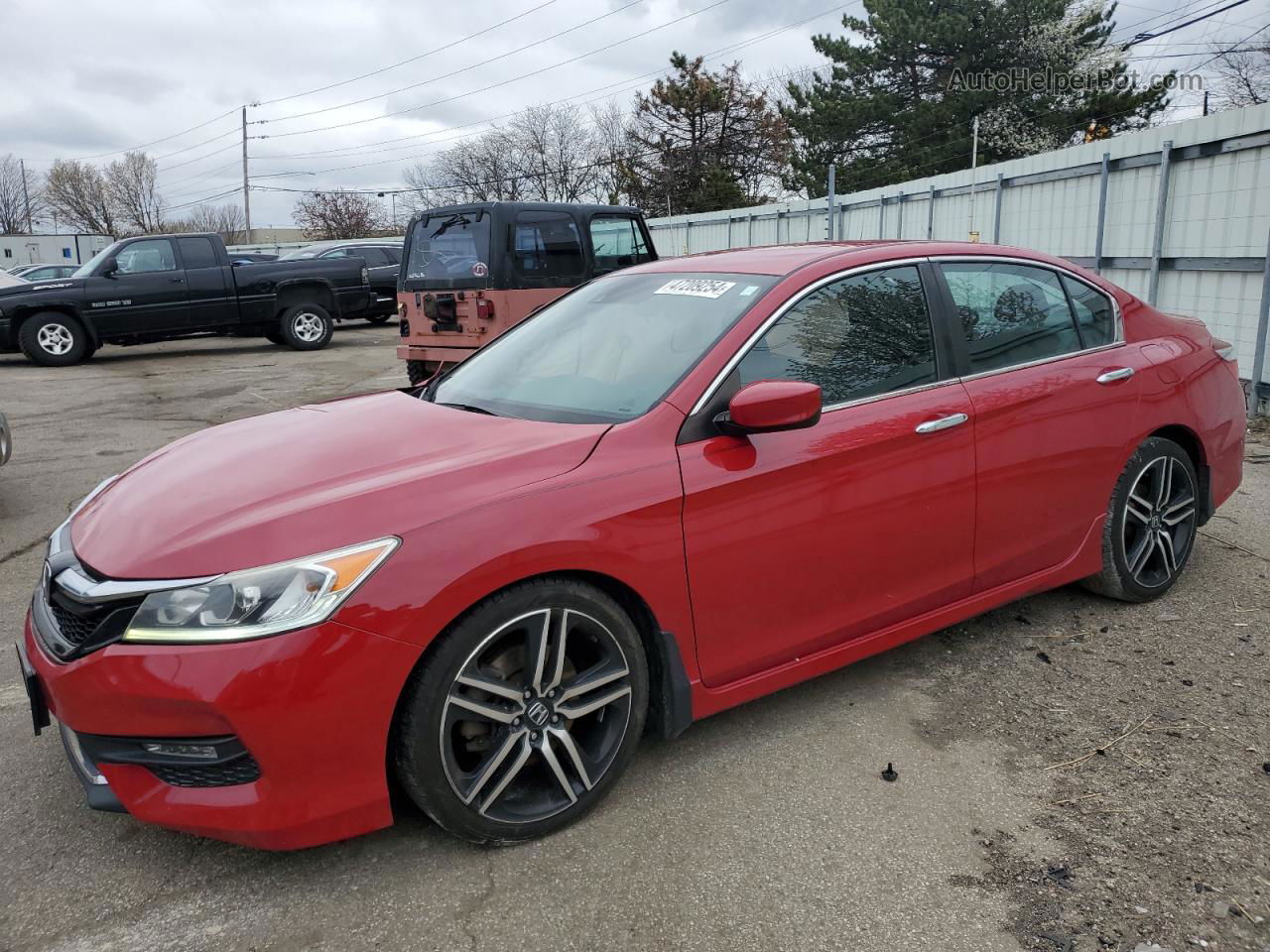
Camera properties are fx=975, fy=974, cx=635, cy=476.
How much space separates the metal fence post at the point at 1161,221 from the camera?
8.73 m

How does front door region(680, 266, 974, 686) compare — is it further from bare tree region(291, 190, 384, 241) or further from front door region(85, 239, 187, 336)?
bare tree region(291, 190, 384, 241)

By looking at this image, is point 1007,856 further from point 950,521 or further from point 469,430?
point 469,430

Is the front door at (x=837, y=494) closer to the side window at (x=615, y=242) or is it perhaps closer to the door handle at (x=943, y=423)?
the door handle at (x=943, y=423)

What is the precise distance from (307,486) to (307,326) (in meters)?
15.0

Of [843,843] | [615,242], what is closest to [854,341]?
[843,843]

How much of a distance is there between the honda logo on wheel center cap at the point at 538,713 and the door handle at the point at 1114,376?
2584 millimetres

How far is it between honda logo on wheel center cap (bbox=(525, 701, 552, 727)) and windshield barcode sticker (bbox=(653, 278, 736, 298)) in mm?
1499

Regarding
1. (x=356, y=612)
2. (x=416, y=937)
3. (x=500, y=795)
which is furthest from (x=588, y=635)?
(x=416, y=937)

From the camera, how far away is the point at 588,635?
8.91 ft

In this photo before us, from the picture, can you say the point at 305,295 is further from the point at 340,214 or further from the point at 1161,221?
the point at 340,214

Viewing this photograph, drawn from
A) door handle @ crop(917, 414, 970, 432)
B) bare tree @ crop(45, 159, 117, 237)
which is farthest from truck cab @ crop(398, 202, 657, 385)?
bare tree @ crop(45, 159, 117, 237)

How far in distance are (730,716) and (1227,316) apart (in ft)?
23.2

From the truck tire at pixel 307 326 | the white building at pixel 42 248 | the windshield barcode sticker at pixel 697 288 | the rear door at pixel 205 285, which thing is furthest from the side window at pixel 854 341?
the white building at pixel 42 248

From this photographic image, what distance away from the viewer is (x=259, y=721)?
88.5 inches
